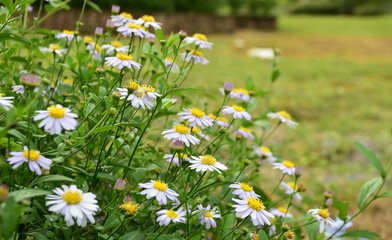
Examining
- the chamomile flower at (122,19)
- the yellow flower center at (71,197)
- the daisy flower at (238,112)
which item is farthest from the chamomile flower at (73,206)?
the chamomile flower at (122,19)

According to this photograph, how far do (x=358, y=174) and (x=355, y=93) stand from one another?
2.01m

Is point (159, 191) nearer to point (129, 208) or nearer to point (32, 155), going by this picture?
point (129, 208)

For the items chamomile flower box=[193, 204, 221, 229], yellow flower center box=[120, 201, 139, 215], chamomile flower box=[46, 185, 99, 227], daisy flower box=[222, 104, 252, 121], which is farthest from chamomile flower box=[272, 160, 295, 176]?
chamomile flower box=[46, 185, 99, 227]

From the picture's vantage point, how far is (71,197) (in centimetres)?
56

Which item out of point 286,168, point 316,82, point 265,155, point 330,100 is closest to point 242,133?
point 265,155

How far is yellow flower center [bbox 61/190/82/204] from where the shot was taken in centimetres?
56

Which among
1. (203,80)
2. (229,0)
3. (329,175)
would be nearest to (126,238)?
(329,175)

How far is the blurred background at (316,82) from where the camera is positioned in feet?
8.25

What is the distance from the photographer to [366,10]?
19.5 m

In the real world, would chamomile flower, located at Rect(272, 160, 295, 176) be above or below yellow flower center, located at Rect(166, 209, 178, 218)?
below

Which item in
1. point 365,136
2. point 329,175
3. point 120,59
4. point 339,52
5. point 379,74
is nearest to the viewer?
point 120,59

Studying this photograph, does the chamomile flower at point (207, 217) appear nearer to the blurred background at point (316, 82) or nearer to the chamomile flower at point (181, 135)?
the chamomile flower at point (181, 135)

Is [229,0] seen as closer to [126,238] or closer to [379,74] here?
[379,74]

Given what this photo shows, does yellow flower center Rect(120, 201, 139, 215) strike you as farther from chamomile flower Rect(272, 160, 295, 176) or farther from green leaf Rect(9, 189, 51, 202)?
chamomile flower Rect(272, 160, 295, 176)
